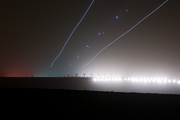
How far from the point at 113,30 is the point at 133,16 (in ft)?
2.43

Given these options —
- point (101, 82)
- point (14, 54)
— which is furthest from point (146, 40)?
point (14, 54)

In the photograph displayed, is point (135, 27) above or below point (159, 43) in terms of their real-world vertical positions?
above

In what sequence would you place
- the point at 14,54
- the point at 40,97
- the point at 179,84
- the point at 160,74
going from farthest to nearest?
the point at 14,54 < the point at 160,74 < the point at 179,84 < the point at 40,97

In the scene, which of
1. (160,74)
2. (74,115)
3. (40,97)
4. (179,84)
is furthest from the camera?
(160,74)

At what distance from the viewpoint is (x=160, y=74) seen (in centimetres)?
366

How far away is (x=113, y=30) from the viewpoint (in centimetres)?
382

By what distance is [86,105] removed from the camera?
222cm

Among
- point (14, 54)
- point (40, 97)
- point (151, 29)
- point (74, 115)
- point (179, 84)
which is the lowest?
point (74, 115)

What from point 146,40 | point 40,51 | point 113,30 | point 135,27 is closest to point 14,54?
point 40,51

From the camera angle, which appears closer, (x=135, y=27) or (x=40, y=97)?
(x=40, y=97)

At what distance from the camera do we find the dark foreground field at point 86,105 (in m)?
1.99

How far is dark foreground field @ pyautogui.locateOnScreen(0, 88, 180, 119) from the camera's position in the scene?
199 centimetres

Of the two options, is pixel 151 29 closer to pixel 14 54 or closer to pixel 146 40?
pixel 146 40

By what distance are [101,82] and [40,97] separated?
1655 mm
